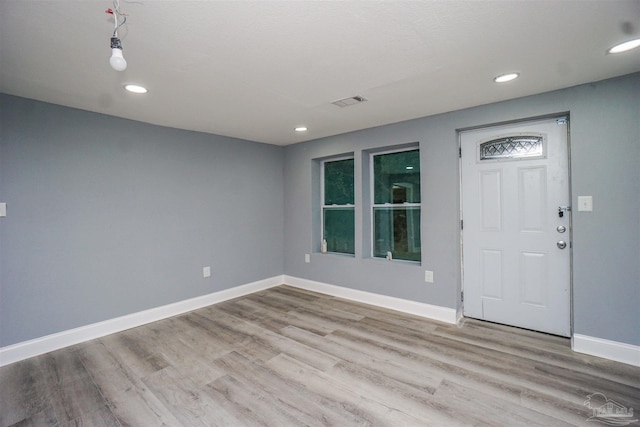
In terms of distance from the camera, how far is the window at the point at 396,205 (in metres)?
3.81

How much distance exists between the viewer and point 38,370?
246 centimetres

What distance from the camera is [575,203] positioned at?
2.63 meters

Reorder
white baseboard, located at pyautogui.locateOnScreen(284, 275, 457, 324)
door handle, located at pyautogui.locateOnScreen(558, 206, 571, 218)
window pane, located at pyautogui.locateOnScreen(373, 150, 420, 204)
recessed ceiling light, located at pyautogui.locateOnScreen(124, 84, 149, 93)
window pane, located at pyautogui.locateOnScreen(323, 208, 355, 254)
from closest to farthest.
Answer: recessed ceiling light, located at pyautogui.locateOnScreen(124, 84, 149, 93) → door handle, located at pyautogui.locateOnScreen(558, 206, 571, 218) → white baseboard, located at pyautogui.locateOnScreen(284, 275, 457, 324) → window pane, located at pyautogui.locateOnScreen(373, 150, 420, 204) → window pane, located at pyautogui.locateOnScreen(323, 208, 355, 254)

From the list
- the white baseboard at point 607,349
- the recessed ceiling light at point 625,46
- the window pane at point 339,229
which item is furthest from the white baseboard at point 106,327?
the recessed ceiling light at point 625,46

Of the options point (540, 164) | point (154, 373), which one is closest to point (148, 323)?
point (154, 373)

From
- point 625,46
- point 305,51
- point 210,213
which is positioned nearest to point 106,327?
point 210,213

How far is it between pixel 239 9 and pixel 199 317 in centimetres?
328

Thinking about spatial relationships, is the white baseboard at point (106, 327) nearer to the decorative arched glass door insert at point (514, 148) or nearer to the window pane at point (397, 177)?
the window pane at point (397, 177)

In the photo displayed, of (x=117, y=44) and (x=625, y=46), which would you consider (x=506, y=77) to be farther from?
(x=117, y=44)

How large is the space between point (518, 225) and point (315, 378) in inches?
100

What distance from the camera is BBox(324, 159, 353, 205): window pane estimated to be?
4504 millimetres

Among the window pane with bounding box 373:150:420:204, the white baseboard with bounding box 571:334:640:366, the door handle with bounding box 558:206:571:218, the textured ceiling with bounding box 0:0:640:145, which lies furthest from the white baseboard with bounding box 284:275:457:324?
the textured ceiling with bounding box 0:0:640:145

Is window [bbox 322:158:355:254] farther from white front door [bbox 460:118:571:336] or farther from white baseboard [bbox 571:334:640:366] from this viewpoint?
white baseboard [bbox 571:334:640:366]

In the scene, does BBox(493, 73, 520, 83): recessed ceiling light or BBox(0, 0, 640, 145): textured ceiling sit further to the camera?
BBox(493, 73, 520, 83): recessed ceiling light
